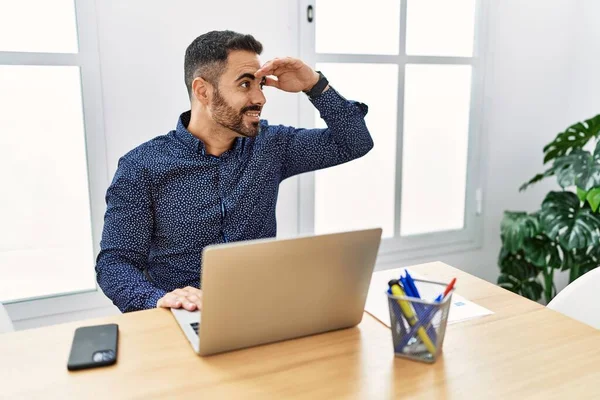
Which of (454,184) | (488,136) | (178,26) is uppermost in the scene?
(178,26)

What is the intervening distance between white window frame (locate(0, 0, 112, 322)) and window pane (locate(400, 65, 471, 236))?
1.35 meters

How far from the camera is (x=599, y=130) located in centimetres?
231

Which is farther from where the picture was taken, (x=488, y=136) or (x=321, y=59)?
(x=488, y=136)

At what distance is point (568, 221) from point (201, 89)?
1598mm

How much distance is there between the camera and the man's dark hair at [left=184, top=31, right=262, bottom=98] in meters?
1.60

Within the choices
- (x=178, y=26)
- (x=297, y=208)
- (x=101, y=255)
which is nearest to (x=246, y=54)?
(x=178, y=26)

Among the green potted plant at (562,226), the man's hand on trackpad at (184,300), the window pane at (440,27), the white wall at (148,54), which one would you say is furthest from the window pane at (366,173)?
the man's hand on trackpad at (184,300)

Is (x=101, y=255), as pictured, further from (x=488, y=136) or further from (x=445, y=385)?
(x=488, y=136)

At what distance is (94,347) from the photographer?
3.14 feet

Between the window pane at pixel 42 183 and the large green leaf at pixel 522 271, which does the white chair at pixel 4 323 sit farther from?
the large green leaf at pixel 522 271

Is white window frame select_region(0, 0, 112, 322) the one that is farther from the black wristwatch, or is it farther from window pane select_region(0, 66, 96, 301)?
the black wristwatch

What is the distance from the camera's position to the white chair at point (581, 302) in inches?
50.6

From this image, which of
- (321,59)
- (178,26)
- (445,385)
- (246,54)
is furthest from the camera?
(321,59)

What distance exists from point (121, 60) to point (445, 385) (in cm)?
156
